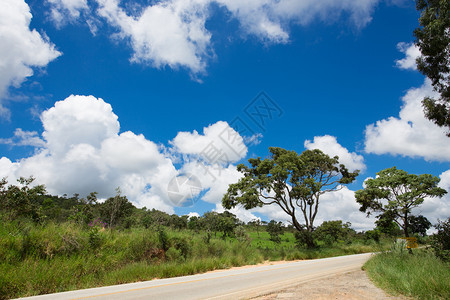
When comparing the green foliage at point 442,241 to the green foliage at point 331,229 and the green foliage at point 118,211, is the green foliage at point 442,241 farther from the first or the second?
the green foliage at point 118,211

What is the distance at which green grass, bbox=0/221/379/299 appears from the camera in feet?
27.7

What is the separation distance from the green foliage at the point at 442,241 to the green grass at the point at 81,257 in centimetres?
1141

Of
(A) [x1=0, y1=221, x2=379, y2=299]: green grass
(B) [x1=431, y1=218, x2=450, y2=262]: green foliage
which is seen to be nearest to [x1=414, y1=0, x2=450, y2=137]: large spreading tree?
(B) [x1=431, y1=218, x2=450, y2=262]: green foliage

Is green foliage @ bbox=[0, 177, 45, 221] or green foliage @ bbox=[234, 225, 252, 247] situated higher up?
green foliage @ bbox=[0, 177, 45, 221]

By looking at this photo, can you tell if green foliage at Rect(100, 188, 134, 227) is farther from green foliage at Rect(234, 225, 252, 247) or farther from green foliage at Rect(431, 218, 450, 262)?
green foliage at Rect(431, 218, 450, 262)

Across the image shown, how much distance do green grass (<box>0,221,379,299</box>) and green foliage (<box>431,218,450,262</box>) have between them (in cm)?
1141

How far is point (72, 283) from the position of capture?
9305 mm

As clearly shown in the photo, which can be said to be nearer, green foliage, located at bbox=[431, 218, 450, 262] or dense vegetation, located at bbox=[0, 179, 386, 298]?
dense vegetation, located at bbox=[0, 179, 386, 298]

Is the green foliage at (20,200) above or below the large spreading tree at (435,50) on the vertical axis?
below

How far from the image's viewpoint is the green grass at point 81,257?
27.7 feet

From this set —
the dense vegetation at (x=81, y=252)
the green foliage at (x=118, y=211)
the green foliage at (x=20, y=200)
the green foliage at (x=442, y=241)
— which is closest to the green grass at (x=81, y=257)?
the dense vegetation at (x=81, y=252)

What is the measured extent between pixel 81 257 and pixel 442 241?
53.6 ft

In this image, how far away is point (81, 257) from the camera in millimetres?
10992

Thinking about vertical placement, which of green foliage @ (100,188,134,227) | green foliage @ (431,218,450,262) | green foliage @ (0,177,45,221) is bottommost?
green foliage @ (431,218,450,262)
